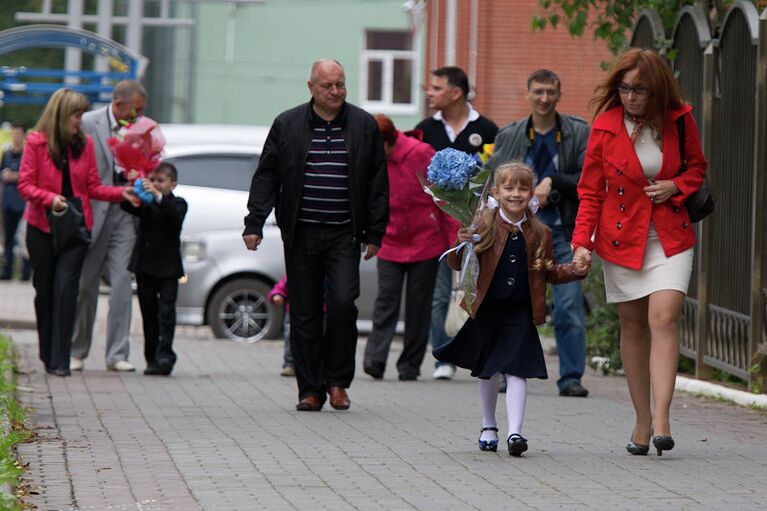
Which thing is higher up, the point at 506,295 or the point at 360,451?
the point at 506,295

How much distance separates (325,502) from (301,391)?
3.38 meters

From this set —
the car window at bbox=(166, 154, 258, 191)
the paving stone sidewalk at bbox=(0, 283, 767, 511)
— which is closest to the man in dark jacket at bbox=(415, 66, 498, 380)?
the paving stone sidewalk at bbox=(0, 283, 767, 511)

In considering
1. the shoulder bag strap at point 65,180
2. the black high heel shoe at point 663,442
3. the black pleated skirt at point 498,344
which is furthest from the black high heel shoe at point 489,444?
the shoulder bag strap at point 65,180

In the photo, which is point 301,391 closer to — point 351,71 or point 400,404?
point 400,404

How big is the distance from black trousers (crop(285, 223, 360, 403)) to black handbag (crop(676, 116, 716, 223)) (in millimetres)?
2442

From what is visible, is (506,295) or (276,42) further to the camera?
(276,42)

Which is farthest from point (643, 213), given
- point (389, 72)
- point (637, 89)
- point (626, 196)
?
point (389, 72)

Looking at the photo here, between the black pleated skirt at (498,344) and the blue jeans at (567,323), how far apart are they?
298 centimetres

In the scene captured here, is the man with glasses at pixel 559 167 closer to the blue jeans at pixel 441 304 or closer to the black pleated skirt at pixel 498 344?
the blue jeans at pixel 441 304

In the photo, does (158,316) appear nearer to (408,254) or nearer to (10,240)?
(408,254)

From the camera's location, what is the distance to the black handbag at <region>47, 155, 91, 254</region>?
11453 millimetres

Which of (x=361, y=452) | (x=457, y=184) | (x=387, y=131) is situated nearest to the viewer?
(x=361, y=452)

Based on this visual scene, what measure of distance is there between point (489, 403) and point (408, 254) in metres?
4.14

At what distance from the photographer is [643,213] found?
7.79 meters
